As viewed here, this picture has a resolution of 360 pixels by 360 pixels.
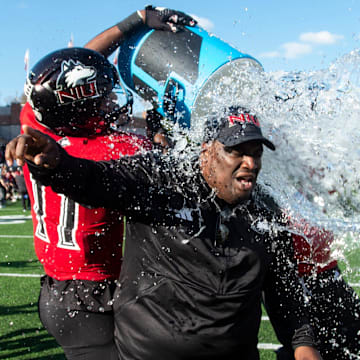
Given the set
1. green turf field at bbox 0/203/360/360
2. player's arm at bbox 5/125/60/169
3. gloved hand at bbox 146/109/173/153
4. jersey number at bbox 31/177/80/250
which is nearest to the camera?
player's arm at bbox 5/125/60/169

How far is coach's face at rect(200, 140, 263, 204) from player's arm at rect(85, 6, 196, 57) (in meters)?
2.03

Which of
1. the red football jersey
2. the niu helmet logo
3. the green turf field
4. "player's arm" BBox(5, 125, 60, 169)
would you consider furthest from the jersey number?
the green turf field

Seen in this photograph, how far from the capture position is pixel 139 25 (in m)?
3.92

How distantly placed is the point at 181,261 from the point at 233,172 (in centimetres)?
44

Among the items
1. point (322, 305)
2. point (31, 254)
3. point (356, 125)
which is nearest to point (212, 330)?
point (322, 305)

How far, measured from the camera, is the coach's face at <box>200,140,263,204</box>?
207cm

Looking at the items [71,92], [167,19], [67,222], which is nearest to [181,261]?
[67,222]

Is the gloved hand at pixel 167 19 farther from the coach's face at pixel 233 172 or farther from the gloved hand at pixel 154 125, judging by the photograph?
the coach's face at pixel 233 172

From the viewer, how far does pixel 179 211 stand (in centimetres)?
206

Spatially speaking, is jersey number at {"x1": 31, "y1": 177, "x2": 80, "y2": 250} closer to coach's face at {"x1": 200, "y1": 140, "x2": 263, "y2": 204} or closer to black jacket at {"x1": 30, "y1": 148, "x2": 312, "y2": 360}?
black jacket at {"x1": 30, "y1": 148, "x2": 312, "y2": 360}

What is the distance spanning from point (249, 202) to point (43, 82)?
Answer: 124 centimetres

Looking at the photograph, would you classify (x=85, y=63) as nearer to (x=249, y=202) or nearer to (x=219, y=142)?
(x=219, y=142)

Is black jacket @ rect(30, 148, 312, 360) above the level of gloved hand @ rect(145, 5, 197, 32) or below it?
below

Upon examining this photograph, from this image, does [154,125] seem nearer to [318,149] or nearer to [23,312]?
[318,149]
